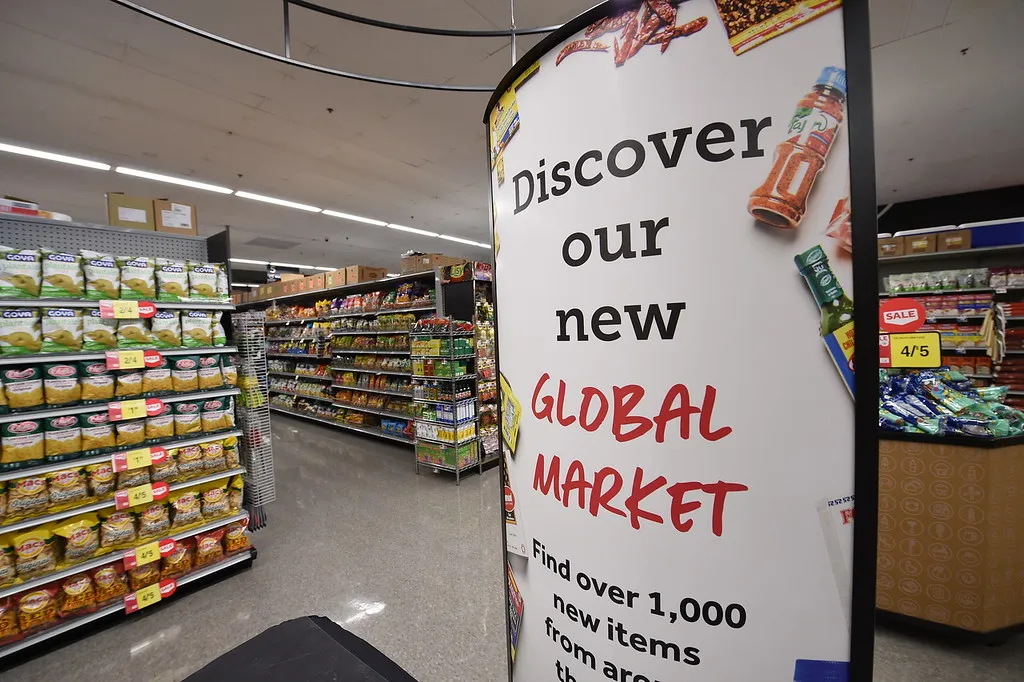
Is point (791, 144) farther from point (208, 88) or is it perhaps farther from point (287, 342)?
point (287, 342)

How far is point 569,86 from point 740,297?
481 millimetres

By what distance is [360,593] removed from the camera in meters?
2.58

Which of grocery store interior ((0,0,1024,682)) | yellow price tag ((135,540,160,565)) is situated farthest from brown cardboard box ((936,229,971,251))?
yellow price tag ((135,540,160,565))

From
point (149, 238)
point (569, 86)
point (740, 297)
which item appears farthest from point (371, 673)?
point (149, 238)

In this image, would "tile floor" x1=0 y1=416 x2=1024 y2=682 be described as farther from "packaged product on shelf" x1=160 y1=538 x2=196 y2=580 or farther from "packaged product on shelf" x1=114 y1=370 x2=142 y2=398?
"packaged product on shelf" x1=114 y1=370 x2=142 y2=398

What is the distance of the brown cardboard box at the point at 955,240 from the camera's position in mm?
5133

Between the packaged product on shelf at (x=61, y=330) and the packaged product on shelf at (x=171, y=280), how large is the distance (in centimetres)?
39

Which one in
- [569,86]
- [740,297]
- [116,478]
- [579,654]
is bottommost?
[116,478]

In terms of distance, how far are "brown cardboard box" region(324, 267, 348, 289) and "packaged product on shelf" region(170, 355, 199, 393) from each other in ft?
12.5

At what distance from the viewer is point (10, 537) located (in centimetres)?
212

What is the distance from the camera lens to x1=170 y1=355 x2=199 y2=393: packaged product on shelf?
2.58m

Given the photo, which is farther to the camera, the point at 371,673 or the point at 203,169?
the point at 203,169

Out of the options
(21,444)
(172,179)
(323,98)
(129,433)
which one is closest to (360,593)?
(129,433)

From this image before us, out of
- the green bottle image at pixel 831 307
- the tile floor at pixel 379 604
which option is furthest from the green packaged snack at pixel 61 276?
the green bottle image at pixel 831 307
